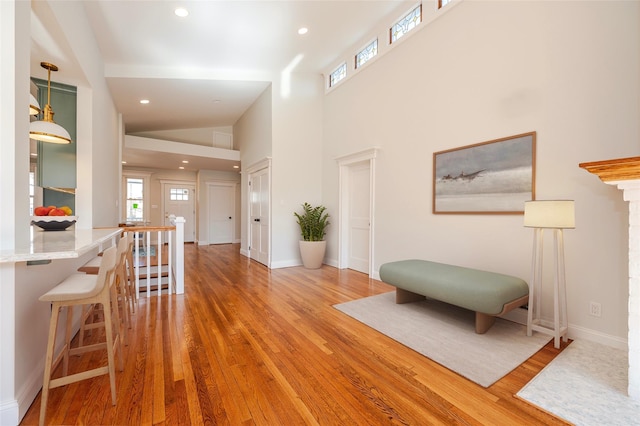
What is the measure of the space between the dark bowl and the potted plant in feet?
11.5

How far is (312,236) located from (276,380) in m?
3.62

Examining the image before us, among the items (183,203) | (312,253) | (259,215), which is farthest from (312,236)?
(183,203)

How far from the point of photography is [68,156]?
3.44 m

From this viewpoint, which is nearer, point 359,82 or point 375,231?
point 375,231

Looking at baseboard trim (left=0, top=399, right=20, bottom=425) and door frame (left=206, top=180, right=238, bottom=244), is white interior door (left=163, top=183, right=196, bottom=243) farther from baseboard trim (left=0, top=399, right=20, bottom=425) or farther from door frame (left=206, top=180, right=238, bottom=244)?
baseboard trim (left=0, top=399, right=20, bottom=425)

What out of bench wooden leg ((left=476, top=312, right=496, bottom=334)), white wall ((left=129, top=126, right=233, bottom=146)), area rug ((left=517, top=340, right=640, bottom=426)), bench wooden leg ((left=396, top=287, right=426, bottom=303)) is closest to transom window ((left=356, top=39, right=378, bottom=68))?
bench wooden leg ((left=396, top=287, right=426, bottom=303))

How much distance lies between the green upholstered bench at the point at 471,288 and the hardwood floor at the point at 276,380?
43 centimetres

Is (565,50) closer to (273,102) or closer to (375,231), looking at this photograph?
(375,231)

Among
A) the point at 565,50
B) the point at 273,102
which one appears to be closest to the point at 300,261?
the point at 273,102

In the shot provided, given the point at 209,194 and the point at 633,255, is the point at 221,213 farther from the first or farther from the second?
the point at 633,255

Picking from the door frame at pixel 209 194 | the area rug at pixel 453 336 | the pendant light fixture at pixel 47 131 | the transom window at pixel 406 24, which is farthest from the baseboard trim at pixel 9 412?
the door frame at pixel 209 194

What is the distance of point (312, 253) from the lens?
533 cm

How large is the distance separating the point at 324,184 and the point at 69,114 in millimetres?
4004

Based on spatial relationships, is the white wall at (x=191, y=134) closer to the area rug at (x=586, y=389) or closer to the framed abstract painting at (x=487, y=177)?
the framed abstract painting at (x=487, y=177)
